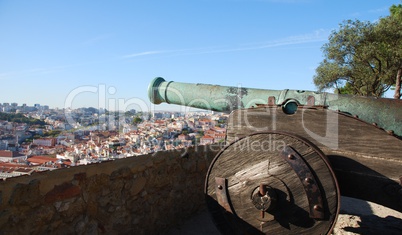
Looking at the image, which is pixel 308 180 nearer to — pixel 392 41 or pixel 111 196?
pixel 111 196

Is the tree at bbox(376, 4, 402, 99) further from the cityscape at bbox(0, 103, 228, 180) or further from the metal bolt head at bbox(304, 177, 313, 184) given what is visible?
the metal bolt head at bbox(304, 177, 313, 184)

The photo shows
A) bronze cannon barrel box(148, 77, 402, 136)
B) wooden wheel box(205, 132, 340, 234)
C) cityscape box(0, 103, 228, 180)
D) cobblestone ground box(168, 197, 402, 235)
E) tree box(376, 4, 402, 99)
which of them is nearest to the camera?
wooden wheel box(205, 132, 340, 234)

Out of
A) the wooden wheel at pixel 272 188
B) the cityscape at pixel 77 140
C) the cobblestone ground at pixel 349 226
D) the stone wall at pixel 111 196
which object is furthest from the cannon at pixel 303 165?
the cobblestone ground at pixel 349 226

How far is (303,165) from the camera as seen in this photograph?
7.47ft

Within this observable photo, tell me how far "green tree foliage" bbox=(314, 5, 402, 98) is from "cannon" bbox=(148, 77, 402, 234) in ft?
43.6

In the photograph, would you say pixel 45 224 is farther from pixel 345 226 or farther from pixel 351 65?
pixel 351 65

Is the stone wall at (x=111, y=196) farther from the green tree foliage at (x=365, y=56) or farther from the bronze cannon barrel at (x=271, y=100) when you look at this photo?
the green tree foliage at (x=365, y=56)

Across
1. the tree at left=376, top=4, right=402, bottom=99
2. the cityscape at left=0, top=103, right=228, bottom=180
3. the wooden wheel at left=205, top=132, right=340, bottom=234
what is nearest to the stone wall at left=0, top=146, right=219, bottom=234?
the cityscape at left=0, top=103, right=228, bottom=180

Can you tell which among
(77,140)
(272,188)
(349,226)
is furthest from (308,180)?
(77,140)

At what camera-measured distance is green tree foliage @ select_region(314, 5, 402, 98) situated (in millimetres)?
14125

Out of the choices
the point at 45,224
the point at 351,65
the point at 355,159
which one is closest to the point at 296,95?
the point at 355,159

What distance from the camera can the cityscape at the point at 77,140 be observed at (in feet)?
10.2

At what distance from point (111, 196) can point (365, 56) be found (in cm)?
1410

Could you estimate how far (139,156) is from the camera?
3492 millimetres
